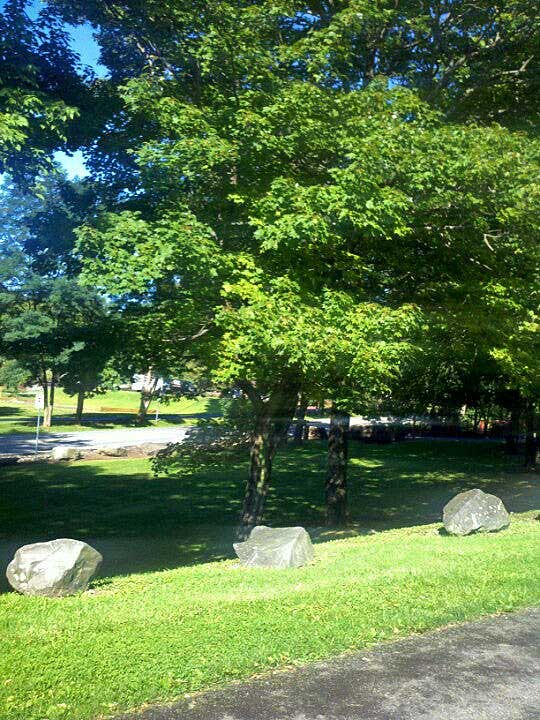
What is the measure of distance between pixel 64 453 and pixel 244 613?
A: 18766 millimetres

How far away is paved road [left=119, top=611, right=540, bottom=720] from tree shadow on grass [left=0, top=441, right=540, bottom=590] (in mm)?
4422

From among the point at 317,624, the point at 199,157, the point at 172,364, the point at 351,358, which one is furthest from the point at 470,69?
the point at 317,624

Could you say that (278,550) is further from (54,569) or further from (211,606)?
(54,569)

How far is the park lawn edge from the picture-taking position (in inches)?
163

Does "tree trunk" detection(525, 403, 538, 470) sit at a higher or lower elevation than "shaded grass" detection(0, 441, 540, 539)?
higher

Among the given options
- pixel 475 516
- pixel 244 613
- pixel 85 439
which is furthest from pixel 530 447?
pixel 244 613

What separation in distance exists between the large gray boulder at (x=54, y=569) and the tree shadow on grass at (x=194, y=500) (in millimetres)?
1082

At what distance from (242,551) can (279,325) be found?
287cm

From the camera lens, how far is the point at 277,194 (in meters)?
9.61

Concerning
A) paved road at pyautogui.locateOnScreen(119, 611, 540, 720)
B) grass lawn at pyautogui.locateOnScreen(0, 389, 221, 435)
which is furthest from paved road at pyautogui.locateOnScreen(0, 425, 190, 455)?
paved road at pyautogui.locateOnScreen(119, 611, 540, 720)

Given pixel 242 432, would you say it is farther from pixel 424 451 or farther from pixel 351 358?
pixel 424 451

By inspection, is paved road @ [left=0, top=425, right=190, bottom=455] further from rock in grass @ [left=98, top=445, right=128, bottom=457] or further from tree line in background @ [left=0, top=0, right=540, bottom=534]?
tree line in background @ [left=0, top=0, right=540, bottom=534]

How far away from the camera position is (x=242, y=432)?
45.0 ft

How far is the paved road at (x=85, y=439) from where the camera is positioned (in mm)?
24297
